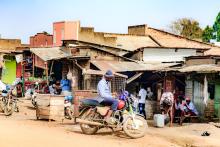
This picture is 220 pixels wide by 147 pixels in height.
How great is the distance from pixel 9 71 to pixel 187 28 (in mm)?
30019

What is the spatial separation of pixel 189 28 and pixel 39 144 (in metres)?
53.2

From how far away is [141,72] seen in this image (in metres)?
24.1

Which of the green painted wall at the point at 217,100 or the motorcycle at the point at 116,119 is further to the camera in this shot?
the green painted wall at the point at 217,100

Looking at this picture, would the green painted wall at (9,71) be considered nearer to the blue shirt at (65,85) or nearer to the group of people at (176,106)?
the blue shirt at (65,85)

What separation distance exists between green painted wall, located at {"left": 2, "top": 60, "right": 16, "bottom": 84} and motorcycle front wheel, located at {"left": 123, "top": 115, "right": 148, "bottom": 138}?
26.5 metres

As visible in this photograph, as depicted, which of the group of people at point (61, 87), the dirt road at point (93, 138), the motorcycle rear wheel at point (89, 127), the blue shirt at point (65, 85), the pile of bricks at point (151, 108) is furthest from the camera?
the blue shirt at point (65, 85)

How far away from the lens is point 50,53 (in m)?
29.2

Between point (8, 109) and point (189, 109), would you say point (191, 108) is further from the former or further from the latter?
point (8, 109)

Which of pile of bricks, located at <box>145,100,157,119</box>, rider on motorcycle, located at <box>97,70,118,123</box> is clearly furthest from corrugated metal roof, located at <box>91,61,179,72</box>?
rider on motorcycle, located at <box>97,70,118,123</box>

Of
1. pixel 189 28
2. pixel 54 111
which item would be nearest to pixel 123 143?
pixel 54 111

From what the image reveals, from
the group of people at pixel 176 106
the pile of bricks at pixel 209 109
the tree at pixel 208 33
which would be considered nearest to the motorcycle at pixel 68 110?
the group of people at pixel 176 106

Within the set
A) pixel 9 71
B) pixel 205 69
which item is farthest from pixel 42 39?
pixel 205 69

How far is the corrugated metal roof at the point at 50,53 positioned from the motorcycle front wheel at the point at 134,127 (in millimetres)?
13663

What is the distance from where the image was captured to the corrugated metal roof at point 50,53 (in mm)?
27761
